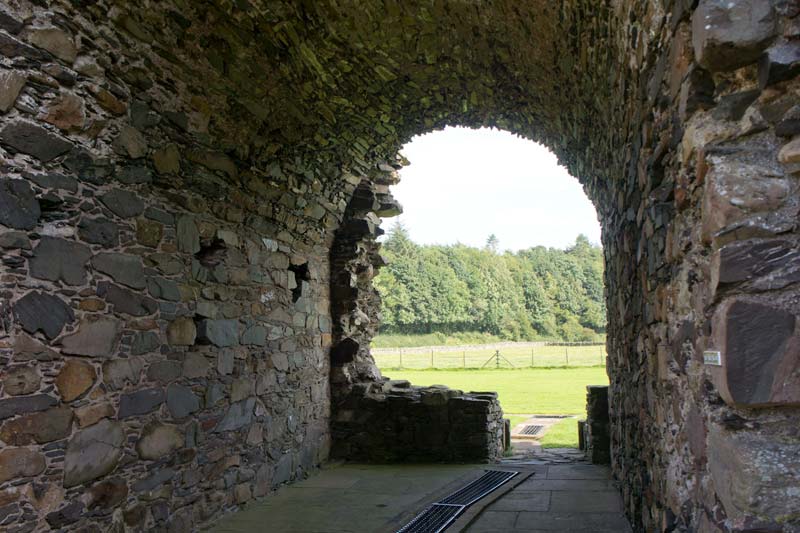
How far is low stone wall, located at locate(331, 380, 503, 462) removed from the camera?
717 cm

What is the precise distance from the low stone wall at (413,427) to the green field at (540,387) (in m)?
2.39

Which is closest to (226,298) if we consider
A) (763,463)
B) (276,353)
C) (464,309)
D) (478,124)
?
(276,353)

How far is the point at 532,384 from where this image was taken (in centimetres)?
1786

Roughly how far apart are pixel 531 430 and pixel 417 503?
586 centimetres

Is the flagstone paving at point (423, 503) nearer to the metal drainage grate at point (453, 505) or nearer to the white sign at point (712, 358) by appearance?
the metal drainage grate at point (453, 505)

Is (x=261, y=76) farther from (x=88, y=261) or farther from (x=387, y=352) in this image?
(x=387, y=352)

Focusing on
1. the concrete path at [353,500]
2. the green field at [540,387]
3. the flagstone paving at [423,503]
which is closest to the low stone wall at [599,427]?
the flagstone paving at [423,503]

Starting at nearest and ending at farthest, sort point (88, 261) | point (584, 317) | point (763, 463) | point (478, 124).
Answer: point (763, 463) < point (88, 261) < point (478, 124) < point (584, 317)

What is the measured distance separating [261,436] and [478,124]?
3.89 m

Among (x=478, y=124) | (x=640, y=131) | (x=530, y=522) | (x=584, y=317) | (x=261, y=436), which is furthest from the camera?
(x=584, y=317)

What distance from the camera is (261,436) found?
211 inches

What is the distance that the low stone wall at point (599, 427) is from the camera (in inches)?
277

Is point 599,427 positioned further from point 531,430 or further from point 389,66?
point 389,66

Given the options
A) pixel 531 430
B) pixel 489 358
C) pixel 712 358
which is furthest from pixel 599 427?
pixel 489 358
